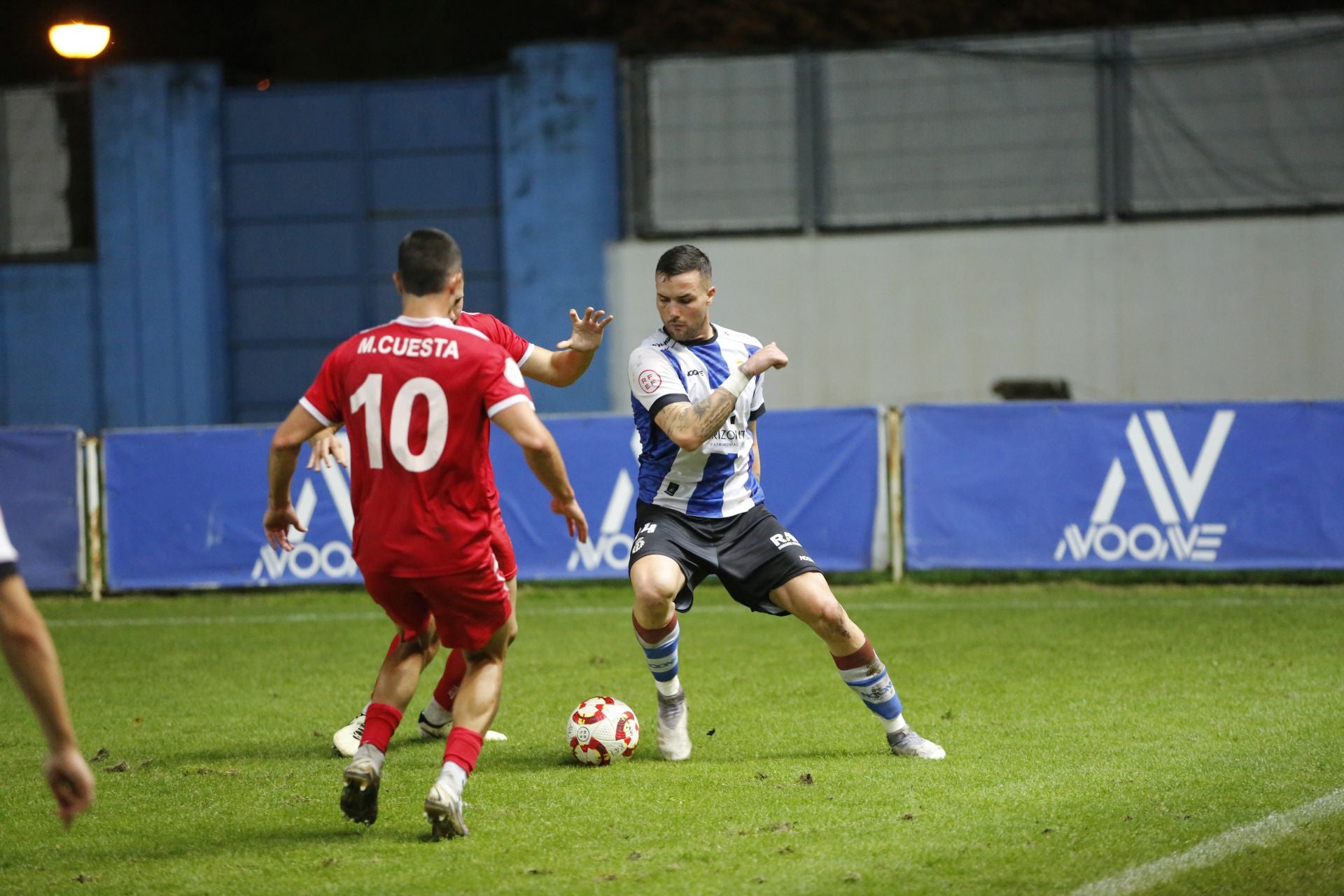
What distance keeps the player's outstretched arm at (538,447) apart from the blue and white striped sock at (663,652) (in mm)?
1554

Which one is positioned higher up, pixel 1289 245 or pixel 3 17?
pixel 3 17

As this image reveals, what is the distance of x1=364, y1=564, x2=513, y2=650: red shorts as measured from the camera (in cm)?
521

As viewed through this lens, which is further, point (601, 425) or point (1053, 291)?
point (1053, 291)

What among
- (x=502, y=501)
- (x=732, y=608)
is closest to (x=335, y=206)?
(x=502, y=501)

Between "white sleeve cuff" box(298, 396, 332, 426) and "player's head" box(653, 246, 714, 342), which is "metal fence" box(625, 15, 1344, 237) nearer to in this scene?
"player's head" box(653, 246, 714, 342)

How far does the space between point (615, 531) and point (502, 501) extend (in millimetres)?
1007

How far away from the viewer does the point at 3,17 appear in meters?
19.5

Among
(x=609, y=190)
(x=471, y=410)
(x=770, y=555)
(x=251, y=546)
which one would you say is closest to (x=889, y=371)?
(x=609, y=190)

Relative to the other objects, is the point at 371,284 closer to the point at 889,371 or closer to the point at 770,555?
the point at 889,371

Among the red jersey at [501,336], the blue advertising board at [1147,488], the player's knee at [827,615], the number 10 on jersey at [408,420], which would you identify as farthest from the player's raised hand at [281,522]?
the blue advertising board at [1147,488]

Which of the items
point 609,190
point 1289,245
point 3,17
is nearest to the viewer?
point 1289,245

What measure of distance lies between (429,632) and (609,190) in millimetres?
12295

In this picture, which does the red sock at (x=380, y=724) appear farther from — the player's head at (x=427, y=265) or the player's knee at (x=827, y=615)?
the player's knee at (x=827, y=615)

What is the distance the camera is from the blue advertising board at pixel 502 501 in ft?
40.6
